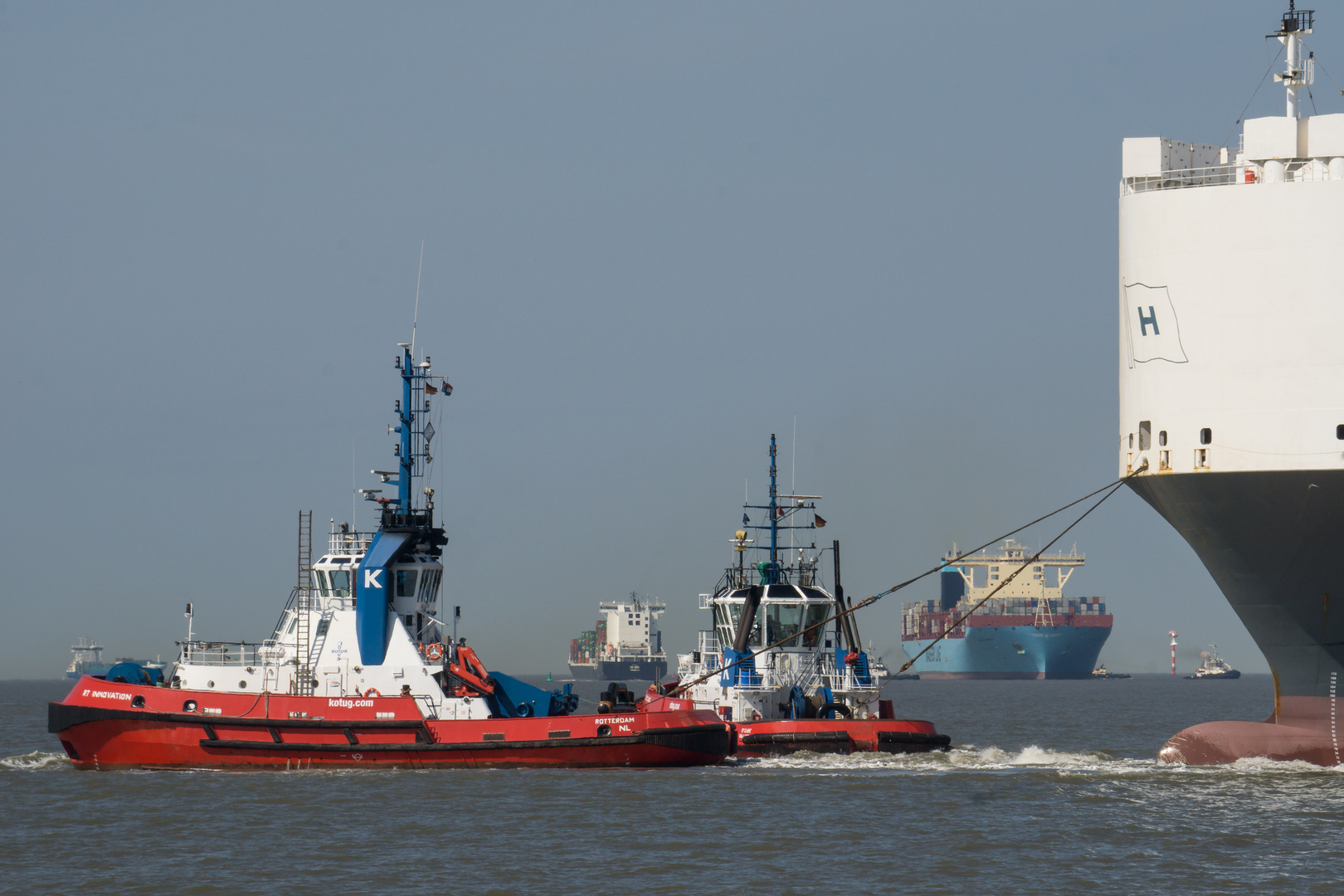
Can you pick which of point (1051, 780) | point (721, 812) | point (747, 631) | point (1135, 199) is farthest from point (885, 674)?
point (1135, 199)

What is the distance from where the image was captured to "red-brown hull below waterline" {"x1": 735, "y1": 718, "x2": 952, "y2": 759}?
3262cm

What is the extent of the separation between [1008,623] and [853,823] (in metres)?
136

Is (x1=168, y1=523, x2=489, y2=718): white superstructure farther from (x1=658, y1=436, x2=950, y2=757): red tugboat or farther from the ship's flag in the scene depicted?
the ship's flag

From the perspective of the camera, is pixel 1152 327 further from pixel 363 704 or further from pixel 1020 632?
pixel 1020 632

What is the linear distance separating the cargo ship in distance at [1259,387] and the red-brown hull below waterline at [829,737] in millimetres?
6969

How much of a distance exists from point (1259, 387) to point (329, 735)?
1863 centimetres

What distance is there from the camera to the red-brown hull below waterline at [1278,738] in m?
26.6

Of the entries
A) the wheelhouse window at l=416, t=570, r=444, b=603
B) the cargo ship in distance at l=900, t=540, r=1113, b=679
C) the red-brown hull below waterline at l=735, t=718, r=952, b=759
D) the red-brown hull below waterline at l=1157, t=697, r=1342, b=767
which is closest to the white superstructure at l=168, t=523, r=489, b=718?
the wheelhouse window at l=416, t=570, r=444, b=603

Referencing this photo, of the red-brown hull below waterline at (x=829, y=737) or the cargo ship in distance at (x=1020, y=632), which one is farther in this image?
the cargo ship in distance at (x=1020, y=632)

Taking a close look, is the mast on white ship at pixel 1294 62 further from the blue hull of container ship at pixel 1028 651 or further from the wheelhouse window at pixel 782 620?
the blue hull of container ship at pixel 1028 651

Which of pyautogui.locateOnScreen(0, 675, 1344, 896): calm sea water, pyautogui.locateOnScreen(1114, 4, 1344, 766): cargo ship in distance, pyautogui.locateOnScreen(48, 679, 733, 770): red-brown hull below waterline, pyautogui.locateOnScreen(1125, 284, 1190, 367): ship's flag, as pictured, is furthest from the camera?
pyautogui.locateOnScreen(48, 679, 733, 770): red-brown hull below waterline

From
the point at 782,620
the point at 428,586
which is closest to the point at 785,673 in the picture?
the point at 782,620

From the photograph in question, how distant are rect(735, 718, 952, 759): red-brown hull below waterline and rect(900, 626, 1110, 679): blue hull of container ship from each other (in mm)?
117130

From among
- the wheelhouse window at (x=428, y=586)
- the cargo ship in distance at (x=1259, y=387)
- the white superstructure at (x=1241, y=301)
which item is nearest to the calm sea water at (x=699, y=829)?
the cargo ship in distance at (x=1259, y=387)
